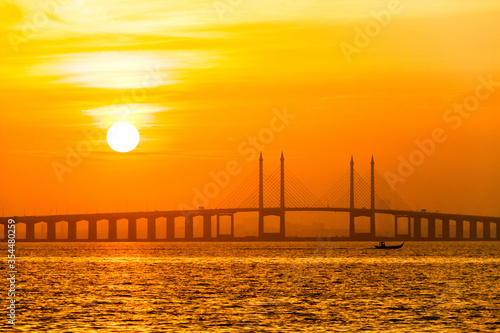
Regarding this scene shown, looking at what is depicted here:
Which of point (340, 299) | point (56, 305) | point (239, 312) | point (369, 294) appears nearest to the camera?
point (239, 312)

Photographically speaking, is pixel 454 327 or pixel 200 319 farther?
pixel 200 319

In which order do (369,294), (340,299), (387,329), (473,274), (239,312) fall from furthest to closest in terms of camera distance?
(473,274) → (369,294) → (340,299) → (239,312) → (387,329)

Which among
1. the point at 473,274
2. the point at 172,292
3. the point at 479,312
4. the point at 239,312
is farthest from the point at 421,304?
the point at 473,274

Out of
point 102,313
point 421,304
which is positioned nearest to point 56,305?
point 102,313

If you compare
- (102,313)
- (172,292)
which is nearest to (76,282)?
(172,292)

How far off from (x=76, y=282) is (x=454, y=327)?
39.4 meters

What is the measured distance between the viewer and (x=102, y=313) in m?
48.6

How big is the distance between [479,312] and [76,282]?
35855mm

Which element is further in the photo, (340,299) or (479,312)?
(340,299)

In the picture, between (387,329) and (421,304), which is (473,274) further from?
(387,329)

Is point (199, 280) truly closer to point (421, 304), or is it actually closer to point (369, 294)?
point (369, 294)

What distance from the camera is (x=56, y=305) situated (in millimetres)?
53000

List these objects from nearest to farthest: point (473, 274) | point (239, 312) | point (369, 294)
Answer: point (239, 312), point (369, 294), point (473, 274)

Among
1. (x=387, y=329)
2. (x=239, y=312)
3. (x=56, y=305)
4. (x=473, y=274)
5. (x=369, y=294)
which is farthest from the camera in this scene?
(x=473, y=274)
